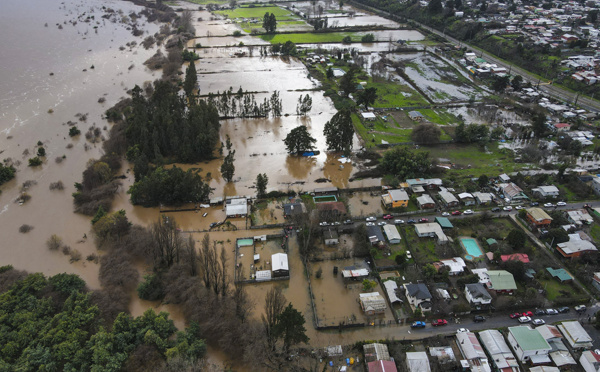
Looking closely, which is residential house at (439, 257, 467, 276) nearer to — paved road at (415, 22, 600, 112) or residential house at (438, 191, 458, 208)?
residential house at (438, 191, 458, 208)

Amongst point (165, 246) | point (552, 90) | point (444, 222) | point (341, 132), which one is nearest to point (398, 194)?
point (444, 222)

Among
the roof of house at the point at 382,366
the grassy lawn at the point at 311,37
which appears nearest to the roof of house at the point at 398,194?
the roof of house at the point at 382,366

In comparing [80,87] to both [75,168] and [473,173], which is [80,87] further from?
[473,173]

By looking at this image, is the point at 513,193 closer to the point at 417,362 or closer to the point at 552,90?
the point at 417,362

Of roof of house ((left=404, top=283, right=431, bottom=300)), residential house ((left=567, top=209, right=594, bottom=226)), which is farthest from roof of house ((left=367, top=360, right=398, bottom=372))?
residential house ((left=567, top=209, right=594, bottom=226))

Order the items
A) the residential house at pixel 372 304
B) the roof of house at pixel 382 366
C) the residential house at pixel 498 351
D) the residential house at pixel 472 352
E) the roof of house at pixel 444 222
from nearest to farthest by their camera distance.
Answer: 1. the roof of house at pixel 382 366
2. the residential house at pixel 472 352
3. the residential house at pixel 498 351
4. the residential house at pixel 372 304
5. the roof of house at pixel 444 222

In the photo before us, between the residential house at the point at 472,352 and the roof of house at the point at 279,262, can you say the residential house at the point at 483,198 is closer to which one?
the residential house at the point at 472,352

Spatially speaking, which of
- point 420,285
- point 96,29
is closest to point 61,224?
point 420,285
